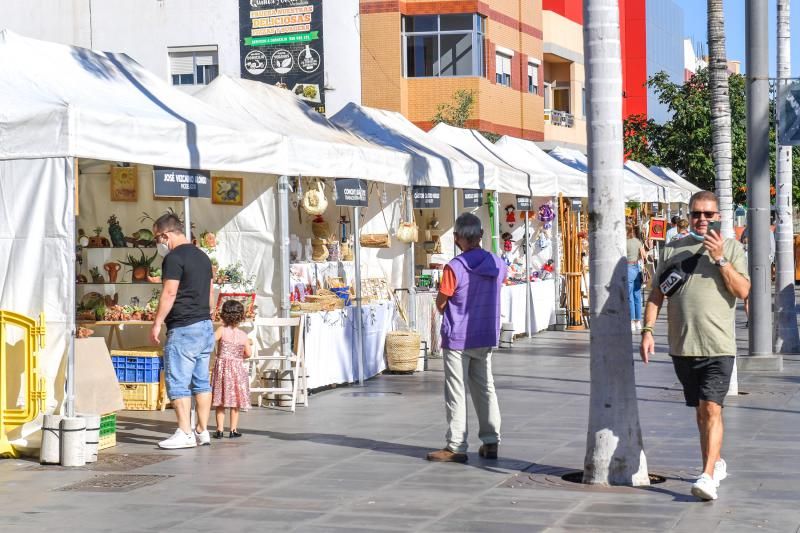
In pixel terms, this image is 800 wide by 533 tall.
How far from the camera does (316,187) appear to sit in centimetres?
1585

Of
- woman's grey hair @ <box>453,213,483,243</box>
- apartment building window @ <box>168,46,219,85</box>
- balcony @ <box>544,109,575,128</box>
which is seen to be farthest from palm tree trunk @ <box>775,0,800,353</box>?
balcony @ <box>544,109,575,128</box>

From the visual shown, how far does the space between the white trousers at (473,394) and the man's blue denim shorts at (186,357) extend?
2093mm

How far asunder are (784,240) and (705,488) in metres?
11.8

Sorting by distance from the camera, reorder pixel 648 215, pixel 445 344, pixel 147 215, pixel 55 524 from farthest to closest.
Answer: pixel 648 215 → pixel 147 215 → pixel 445 344 → pixel 55 524

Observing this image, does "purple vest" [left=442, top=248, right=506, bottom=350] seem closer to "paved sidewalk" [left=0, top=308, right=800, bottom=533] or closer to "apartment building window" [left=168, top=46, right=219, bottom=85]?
"paved sidewalk" [left=0, top=308, right=800, bottom=533]

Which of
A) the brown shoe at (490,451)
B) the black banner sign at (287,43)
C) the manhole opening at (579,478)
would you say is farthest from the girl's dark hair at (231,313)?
the black banner sign at (287,43)

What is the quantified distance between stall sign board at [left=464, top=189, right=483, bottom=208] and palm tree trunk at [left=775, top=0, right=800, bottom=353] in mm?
4096

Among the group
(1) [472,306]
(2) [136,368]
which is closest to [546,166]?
(2) [136,368]

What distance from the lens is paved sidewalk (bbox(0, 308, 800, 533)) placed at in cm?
816

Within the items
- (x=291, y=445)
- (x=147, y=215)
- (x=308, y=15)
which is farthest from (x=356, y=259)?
(x=308, y=15)

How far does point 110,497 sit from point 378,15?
3135cm

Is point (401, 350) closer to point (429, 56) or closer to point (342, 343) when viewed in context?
point (342, 343)

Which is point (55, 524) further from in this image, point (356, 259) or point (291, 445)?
point (356, 259)

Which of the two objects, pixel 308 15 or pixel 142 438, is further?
pixel 308 15
